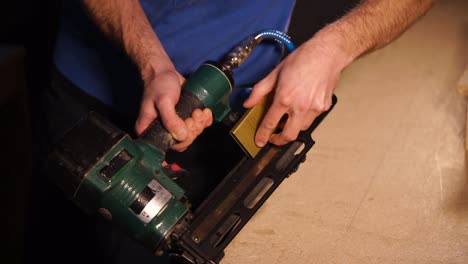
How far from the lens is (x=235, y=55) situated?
1.00 m

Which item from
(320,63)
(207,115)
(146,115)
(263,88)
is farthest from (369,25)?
(146,115)

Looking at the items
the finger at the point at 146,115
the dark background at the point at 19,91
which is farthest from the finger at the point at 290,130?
the dark background at the point at 19,91

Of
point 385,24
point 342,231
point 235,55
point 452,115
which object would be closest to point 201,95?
point 235,55

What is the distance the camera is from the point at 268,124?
96 cm

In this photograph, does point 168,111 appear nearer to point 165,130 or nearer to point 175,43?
point 165,130

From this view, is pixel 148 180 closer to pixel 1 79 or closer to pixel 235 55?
pixel 235 55

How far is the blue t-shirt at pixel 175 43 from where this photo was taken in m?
1.12

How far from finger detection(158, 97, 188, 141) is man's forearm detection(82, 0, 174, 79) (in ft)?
0.35

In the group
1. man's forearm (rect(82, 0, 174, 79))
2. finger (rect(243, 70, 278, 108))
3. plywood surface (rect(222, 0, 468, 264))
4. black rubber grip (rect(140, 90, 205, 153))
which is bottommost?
plywood surface (rect(222, 0, 468, 264))

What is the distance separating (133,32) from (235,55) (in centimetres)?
22

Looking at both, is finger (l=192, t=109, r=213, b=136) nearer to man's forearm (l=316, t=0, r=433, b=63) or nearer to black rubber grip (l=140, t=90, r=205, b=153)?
black rubber grip (l=140, t=90, r=205, b=153)

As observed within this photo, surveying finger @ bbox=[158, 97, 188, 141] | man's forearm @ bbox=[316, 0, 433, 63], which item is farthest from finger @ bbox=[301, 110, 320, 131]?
finger @ bbox=[158, 97, 188, 141]

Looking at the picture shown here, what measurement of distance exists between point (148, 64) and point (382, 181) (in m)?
0.75

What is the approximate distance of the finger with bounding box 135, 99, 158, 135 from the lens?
0.93 m
